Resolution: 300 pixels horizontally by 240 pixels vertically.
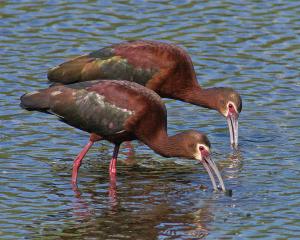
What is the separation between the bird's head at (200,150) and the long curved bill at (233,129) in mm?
1889

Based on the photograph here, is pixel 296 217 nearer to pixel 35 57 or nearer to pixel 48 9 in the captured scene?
pixel 35 57

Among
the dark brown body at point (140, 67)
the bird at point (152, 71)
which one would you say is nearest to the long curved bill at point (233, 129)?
the bird at point (152, 71)

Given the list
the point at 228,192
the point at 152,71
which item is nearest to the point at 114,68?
the point at 152,71

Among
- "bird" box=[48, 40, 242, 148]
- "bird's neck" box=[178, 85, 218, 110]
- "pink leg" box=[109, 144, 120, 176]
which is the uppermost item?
"bird" box=[48, 40, 242, 148]

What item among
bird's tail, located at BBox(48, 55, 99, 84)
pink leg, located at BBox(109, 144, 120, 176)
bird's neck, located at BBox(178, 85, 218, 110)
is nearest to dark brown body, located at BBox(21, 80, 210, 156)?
pink leg, located at BBox(109, 144, 120, 176)

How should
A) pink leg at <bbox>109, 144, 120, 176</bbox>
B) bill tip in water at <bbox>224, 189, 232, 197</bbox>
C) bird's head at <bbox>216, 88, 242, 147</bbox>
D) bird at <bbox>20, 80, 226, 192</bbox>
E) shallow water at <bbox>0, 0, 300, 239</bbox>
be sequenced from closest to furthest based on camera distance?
shallow water at <bbox>0, 0, 300, 239</bbox> → bill tip in water at <bbox>224, 189, 232, 197</bbox> → bird at <bbox>20, 80, 226, 192</bbox> → pink leg at <bbox>109, 144, 120, 176</bbox> → bird's head at <bbox>216, 88, 242, 147</bbox>

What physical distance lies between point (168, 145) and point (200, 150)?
1.23 ft

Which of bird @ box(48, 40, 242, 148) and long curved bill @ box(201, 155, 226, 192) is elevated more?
bird @ box(48, 40, 242, 148)

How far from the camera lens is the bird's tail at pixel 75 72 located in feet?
49.3

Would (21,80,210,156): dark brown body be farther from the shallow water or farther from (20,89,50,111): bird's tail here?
the shallow water

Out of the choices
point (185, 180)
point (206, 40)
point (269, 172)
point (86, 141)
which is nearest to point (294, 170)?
point (269, 172)

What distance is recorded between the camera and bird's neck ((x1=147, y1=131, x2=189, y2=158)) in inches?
515

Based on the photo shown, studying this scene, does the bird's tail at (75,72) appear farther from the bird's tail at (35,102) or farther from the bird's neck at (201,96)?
the bird's tail at (35,102)

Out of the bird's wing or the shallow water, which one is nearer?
the shallow water
